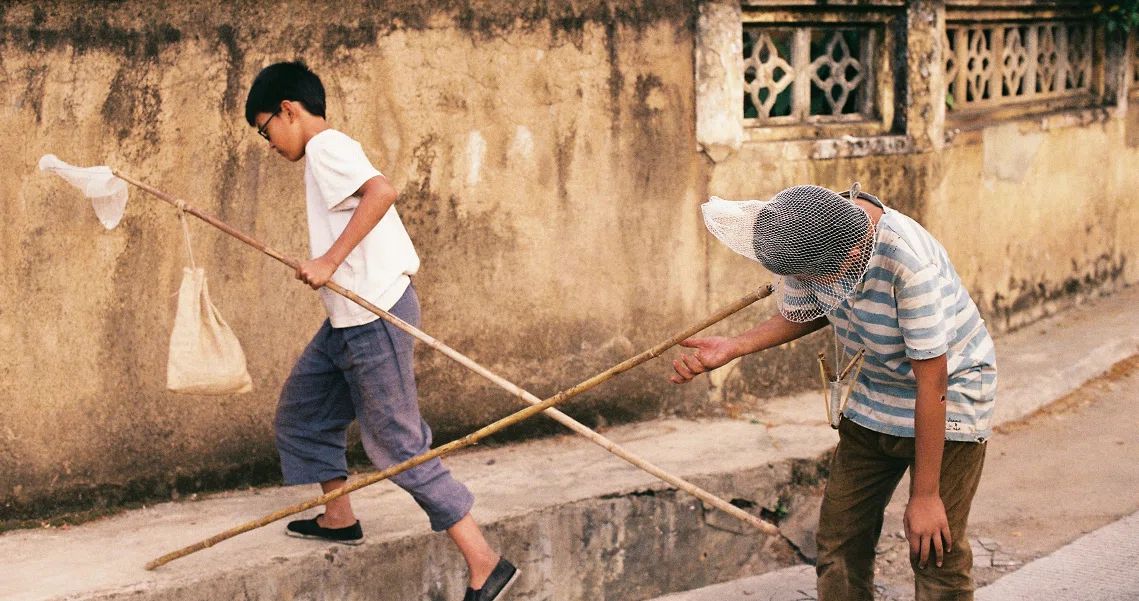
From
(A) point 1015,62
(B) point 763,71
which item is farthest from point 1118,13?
(B) point 763,71

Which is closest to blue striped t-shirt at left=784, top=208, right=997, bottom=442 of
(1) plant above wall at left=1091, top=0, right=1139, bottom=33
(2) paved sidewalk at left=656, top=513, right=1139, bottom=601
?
(2) paved sidewalk at left=656, top=513, right=1139, bottom=601

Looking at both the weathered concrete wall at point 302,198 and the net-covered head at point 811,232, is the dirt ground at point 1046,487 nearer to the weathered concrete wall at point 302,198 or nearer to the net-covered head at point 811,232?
the weathered concrete wall at point 302,198

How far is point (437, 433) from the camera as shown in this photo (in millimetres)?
4652

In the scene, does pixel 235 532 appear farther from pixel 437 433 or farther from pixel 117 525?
pixel 437 433

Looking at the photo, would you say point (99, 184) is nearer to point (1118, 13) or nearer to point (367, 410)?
point (367, 410)

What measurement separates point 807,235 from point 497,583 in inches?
63.7

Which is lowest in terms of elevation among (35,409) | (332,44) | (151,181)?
(35,409)

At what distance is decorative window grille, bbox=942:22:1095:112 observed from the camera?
612cm

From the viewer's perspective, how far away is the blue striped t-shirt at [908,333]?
2.65 meters

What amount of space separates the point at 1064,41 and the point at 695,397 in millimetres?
3383

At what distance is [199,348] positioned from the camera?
3.49m

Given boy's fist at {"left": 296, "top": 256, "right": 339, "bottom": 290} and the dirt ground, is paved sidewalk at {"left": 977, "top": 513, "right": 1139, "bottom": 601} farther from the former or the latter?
boy's fist at {"left": 296, "top": 256, "right": 339, "bottom": 290}

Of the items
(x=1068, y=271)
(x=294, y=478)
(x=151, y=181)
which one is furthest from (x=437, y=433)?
(x=1068, y=271)

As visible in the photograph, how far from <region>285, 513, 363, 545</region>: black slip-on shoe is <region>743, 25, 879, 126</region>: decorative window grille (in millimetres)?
2593
